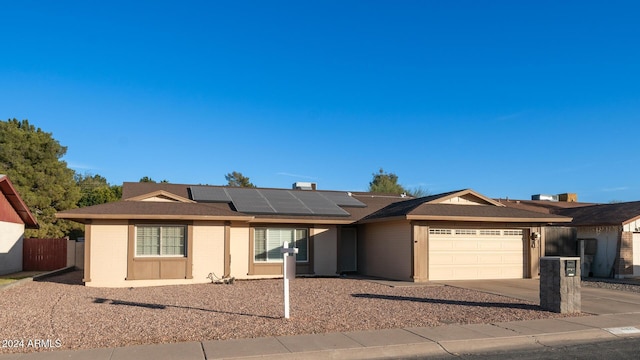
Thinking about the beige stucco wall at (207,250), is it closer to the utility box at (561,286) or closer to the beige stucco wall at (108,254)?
the beige stucco wall at (108,254)

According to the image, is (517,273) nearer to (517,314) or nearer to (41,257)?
(517,314)

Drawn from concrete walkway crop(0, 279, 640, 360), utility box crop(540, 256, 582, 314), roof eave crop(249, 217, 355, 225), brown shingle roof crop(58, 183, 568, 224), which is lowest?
concrete walkway crop(0, 279, 640, 360)

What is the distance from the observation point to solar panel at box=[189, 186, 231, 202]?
24.2 m

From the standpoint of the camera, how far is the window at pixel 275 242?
22.5m

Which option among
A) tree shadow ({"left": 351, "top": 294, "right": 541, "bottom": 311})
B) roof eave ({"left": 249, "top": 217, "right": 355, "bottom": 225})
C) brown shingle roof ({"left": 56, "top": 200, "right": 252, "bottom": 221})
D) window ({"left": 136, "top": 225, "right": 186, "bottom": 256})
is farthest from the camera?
roof eave ({"left": 249, "top": 217, "right": 355, "bottom": 225})

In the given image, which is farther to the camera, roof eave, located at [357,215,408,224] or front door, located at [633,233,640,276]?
front door, located at [633,233,640,276]

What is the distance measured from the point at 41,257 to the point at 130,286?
46.3 ft

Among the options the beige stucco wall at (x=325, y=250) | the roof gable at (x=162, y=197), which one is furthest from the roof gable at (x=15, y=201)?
the beige stucco wall at (x=325, y=250)

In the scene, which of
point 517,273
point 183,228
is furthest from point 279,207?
point 517,273

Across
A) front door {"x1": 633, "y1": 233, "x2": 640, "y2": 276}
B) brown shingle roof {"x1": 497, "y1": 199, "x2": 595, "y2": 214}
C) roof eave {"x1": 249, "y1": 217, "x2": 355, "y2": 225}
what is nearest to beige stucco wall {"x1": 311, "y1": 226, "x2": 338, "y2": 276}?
roof eave {"x1": 249, "y1": 217, "x2": 355, "y2": 225}

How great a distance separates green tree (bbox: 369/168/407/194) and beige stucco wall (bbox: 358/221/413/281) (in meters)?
33.4

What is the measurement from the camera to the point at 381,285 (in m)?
19.0

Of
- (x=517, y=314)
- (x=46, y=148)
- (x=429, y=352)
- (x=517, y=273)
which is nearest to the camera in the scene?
(x=429, y=352)

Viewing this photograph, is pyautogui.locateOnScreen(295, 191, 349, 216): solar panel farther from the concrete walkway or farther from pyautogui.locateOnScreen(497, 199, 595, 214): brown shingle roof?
the concrete walkway
